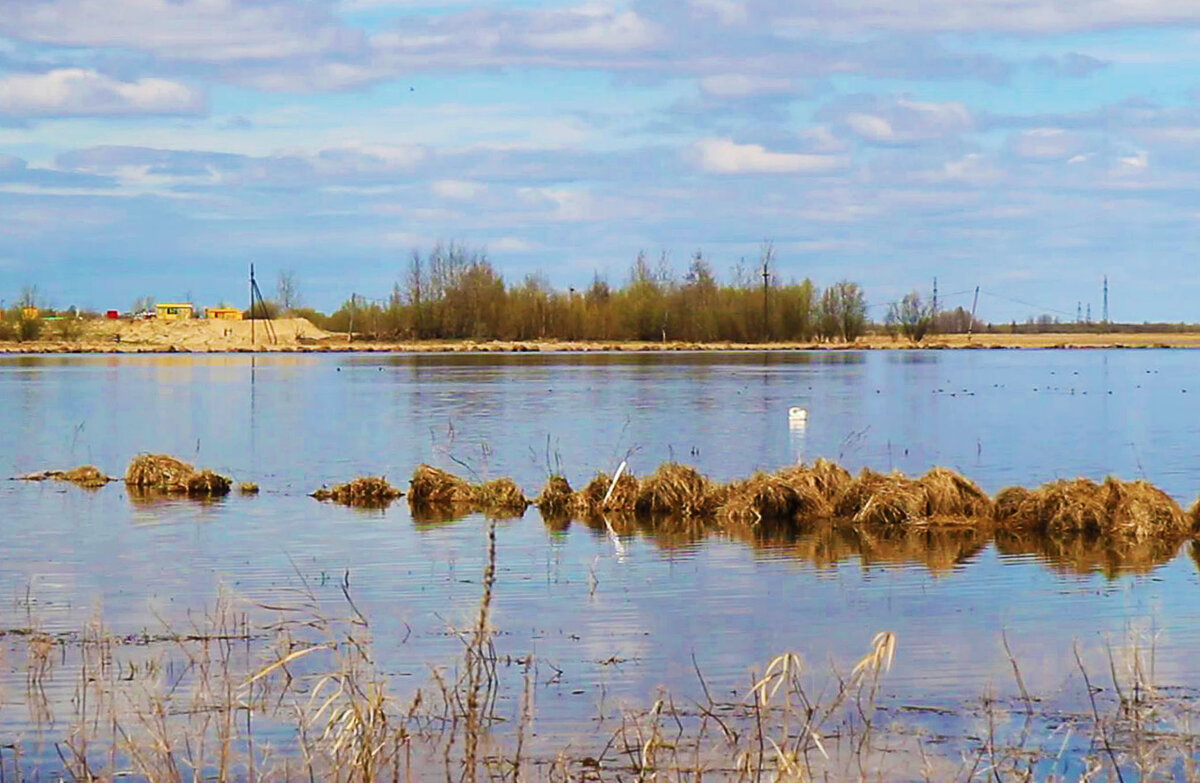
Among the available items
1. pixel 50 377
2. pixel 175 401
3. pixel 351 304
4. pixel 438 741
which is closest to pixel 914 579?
pixel 438 741

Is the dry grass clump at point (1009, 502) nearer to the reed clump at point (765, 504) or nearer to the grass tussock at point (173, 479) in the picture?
the reed clump at point (765, 504)

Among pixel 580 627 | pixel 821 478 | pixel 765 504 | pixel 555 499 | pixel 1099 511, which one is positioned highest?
pixel 821 478

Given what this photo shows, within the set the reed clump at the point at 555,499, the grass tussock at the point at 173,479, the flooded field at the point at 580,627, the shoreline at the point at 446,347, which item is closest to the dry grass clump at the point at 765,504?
the flooded field at the point at 580,627

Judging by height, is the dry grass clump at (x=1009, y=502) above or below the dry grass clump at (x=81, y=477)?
above

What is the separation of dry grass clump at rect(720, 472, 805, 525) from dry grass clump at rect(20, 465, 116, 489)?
11.9 meters

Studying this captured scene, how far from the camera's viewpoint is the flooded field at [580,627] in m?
9.85

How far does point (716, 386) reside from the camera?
71062 mm

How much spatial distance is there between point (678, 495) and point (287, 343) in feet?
485

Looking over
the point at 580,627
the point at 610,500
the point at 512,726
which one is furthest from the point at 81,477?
the point at 512,726

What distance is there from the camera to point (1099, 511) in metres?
20.9

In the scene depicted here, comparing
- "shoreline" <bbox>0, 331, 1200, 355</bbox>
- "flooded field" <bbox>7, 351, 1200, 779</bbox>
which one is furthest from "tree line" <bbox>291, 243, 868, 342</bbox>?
"flooded field" <bbox>7, 351, 1200, 779</bbox>

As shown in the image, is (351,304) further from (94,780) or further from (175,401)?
(94,780)

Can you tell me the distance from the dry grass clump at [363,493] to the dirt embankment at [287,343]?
11227 centimetres

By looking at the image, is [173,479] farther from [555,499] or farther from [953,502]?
[953,502]
